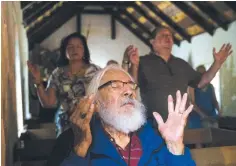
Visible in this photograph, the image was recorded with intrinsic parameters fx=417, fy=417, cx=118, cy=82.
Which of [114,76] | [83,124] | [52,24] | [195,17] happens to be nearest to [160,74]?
[114,76]

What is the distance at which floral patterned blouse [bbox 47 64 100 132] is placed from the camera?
2.62m

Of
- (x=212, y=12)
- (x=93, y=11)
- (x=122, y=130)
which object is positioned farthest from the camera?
(x=93, y=11)

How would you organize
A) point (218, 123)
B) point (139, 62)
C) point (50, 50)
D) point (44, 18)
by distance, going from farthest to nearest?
point (50, 50)
point (44, 18)
point (218, 123)
point (139, 62)

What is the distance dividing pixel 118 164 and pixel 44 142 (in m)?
0.94

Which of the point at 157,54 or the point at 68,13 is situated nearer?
the point at 157,54

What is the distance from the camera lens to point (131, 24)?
1188 cm

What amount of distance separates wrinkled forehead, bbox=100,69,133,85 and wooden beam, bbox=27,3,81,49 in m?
7.94

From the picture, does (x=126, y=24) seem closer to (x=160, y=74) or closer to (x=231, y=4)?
(x=231, y=4)

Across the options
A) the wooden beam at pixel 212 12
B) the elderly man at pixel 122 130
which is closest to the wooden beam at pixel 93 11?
the wooden beam at pixel 212 12

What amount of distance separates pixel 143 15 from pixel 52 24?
8.37ft

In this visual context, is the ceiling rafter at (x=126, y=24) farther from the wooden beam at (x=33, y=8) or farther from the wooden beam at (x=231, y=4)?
the wooden beam at (x=231, y=4)

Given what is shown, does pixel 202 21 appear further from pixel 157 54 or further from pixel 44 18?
pixel 157 54

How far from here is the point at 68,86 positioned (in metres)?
2.64

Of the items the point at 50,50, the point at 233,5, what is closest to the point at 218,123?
the point at 233,5
